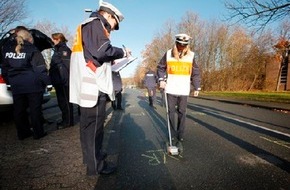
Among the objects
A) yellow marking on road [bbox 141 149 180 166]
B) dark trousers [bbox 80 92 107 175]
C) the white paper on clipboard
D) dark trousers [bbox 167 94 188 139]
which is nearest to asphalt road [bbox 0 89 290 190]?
yellow marking on road [bbox 141 149 180 166]

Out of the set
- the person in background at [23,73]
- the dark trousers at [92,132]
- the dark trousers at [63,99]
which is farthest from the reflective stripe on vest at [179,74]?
the dark trousers at [63,99]

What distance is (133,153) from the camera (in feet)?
15.1

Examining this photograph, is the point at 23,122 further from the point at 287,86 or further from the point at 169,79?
the point at 287,86

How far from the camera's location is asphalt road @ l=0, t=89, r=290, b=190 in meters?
3.25

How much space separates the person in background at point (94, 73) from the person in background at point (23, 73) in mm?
2159

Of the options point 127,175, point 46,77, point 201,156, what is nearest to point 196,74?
point 201,156

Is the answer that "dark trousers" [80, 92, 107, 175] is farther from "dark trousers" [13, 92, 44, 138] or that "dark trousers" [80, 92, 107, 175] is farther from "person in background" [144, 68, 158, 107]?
"person in background" [144, 68, 158, 107]

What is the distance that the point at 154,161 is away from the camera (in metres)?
4.15

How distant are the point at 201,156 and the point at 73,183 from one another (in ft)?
7.27

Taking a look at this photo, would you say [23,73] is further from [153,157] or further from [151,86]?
[151,86]

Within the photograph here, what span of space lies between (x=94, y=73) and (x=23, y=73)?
262 centimetres

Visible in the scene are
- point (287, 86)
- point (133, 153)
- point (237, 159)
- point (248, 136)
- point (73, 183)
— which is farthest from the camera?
point (287, 86)

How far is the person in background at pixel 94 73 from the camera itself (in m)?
3.13

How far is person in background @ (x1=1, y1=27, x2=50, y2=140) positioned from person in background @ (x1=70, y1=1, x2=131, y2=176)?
2159mm
